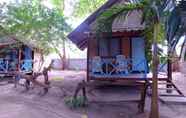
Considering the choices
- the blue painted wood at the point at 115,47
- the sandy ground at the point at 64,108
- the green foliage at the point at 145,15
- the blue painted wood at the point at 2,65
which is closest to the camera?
the green foliage at the point at 145,15

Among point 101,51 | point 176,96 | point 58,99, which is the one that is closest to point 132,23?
point 101,51

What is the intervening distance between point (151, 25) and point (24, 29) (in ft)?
34.3

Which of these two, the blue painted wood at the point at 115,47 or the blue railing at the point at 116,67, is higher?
the blue painted wood at the point at 115,47

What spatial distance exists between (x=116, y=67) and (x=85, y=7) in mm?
22968

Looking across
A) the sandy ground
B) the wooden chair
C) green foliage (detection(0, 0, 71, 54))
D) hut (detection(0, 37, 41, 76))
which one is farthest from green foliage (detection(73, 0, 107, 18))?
the sandy ground

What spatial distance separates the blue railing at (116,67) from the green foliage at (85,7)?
66.7 ft

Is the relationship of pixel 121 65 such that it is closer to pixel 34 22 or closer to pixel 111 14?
pixel 111 14

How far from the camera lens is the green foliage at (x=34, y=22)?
15727 millimetres

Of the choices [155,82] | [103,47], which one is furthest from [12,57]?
[155,82]

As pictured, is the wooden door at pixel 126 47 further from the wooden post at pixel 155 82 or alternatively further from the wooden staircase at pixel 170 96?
the wooden post at pixel 155 82

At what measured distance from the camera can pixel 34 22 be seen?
17.8 metres

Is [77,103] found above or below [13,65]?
below

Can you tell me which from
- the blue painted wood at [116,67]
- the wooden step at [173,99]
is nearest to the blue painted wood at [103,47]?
the blue painted wood at [116,67]

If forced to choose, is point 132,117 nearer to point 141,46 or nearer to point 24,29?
point 141,46
